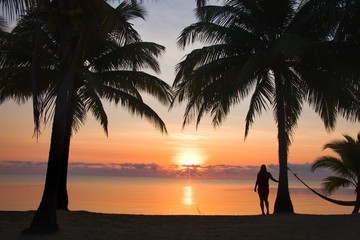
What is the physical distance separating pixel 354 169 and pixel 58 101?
12.5 m

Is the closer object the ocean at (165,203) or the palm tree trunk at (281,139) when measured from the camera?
the palm tree trunk at (281,139)

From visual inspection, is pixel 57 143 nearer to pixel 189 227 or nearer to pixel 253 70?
pixel 189 227

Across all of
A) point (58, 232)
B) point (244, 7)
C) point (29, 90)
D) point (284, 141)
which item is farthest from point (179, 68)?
point (58, 232)

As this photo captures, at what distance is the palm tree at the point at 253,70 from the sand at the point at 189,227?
9.69 ft

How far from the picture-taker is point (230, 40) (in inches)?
622

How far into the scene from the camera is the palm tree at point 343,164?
59.0ft

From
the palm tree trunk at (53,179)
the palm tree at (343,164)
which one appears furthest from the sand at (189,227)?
the palm tree at (343,164)

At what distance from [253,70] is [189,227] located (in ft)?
20.7

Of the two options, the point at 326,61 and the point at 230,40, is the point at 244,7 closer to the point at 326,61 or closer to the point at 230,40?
the point at 230,40

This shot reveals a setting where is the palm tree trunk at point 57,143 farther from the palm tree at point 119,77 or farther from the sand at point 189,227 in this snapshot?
the palm tree at point 119,77

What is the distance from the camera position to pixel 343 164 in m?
18.6

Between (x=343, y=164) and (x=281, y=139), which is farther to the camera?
(x=343, y=164)

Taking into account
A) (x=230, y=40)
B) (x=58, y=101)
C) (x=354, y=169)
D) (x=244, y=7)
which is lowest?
(x=354, y=169)

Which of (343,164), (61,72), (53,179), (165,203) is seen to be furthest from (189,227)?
(165,203)
